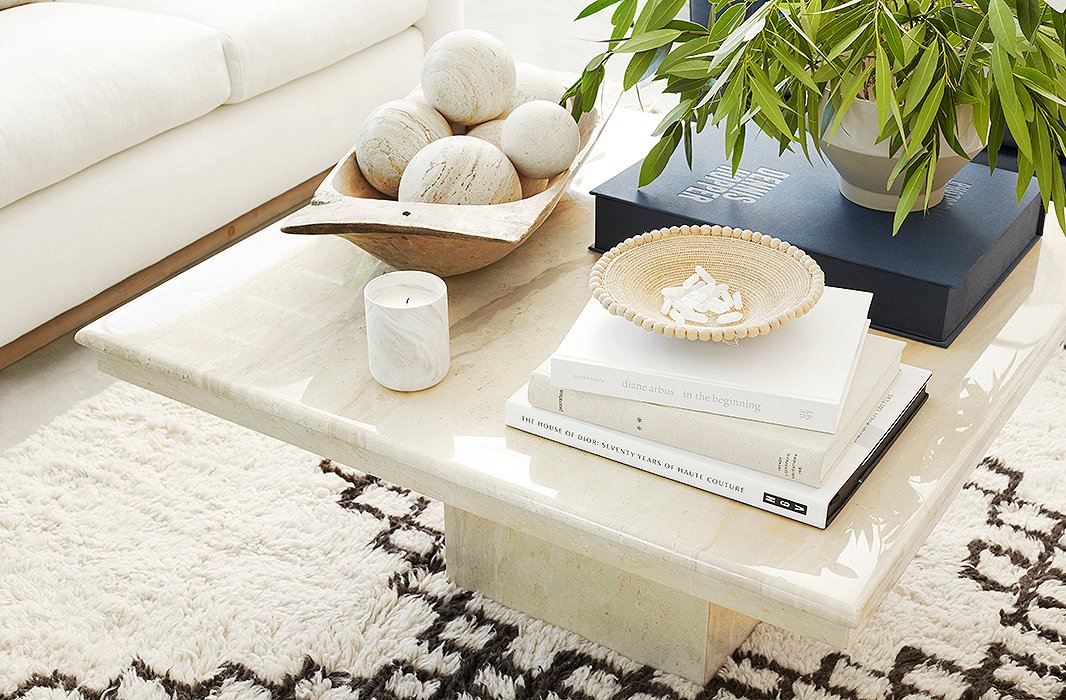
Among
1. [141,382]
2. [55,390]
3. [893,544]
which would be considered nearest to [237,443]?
[55,390]

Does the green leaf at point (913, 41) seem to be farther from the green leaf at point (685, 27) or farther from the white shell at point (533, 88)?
the white shell at point (533, 88)

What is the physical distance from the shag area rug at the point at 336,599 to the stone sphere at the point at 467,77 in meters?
0.48

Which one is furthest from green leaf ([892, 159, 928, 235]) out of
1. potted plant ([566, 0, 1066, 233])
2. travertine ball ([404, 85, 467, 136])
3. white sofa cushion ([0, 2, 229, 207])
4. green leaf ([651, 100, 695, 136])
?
white sofa cushion ([0, 2, 229, 207])

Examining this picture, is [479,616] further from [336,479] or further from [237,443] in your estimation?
[237,443]

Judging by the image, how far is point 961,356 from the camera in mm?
1051

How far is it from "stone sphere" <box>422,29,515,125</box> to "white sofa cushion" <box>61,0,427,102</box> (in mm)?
796

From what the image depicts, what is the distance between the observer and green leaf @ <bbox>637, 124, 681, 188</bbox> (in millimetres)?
1137

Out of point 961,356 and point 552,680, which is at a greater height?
point 961,356

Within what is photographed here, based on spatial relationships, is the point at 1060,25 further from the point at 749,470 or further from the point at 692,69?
the point at 749,470

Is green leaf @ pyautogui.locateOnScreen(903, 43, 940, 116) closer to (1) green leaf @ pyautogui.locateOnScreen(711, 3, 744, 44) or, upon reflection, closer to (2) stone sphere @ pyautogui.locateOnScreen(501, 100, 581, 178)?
(1) green leaf @ pyautogui.locateOnScreen(711, 3, 744, 44)

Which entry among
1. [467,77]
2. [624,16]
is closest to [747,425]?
[624,16]

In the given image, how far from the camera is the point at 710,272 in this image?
1.01m

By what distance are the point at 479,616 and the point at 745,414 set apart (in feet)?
1.57

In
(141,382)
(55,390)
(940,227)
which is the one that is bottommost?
(55,390)
